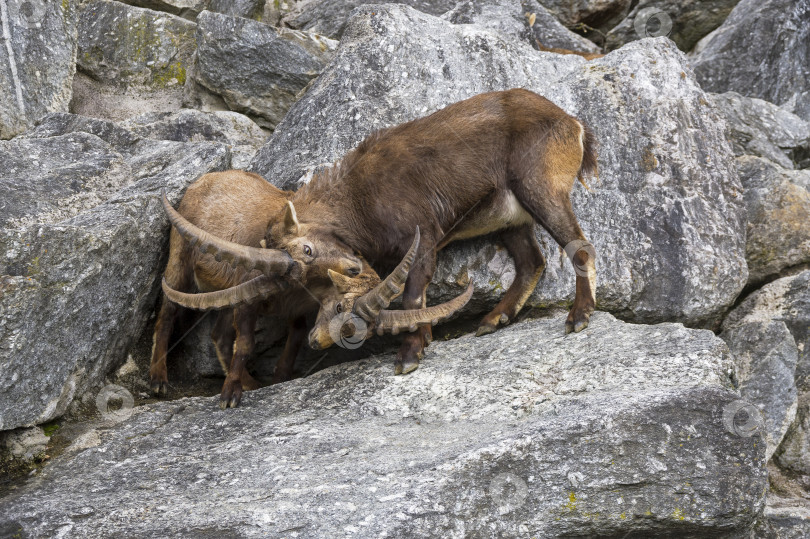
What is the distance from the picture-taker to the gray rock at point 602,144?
7340mm

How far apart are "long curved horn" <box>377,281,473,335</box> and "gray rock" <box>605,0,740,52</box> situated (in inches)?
324

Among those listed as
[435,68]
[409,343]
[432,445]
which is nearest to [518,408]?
[432,445]

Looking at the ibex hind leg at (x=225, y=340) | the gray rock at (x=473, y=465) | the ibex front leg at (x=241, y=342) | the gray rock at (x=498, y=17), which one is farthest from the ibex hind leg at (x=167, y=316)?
the gray rock at (x=498, y=17)

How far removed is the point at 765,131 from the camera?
33.8 feet

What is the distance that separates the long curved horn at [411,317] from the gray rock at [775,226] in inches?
156

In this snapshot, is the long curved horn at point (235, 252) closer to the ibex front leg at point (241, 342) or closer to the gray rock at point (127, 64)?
the ibex front leg at point (241, 342)

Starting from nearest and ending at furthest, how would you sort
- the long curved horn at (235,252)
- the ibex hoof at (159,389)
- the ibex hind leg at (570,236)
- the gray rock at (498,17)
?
the long curved horn at (235,252) < the ibex hind leg at (570,236) < the ibex hoof at (159,389) < the gray rock at (498,17)

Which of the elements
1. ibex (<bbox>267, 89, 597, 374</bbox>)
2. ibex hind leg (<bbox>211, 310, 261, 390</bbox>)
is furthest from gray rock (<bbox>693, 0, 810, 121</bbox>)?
ibex hind leg (<bbox>211, 310, 261, 390</bbox>)

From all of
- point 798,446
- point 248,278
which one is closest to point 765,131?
point 798,446

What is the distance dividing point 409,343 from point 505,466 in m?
1.70

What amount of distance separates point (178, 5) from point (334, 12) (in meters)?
2.31

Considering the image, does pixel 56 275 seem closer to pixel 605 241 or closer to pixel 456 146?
pixel 456 146

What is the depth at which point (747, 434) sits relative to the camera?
4.95m

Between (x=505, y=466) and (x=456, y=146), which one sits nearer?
(x=505, y=466)
